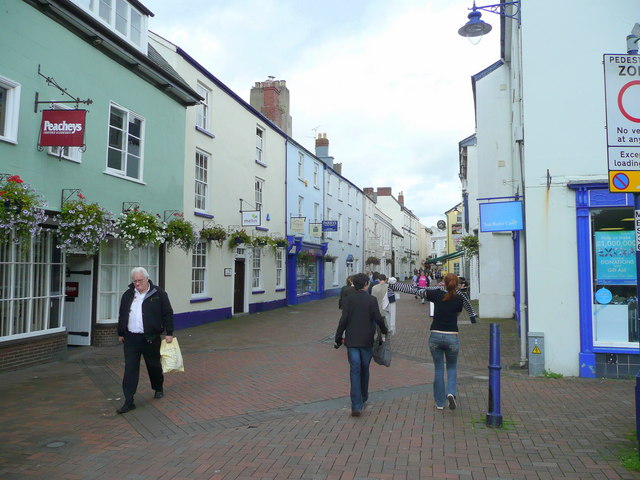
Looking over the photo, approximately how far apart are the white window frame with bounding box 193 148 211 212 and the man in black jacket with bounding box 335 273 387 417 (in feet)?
33.2

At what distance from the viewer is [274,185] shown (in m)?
22.2

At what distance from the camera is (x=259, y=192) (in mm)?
20781

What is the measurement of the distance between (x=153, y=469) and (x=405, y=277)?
64935 mm

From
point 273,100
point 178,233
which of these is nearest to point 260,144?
point 273,100

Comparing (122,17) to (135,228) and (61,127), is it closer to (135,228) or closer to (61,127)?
(61,127)

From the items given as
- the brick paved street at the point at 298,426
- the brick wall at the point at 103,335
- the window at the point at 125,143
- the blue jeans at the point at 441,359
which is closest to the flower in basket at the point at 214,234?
the window at the point at 125,143

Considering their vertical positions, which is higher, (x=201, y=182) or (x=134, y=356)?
(x=201, y=182)

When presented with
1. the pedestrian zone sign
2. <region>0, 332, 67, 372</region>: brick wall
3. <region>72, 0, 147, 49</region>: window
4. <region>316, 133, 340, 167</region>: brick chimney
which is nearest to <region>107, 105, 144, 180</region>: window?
<region>72, 0, 147, 49</region>: window

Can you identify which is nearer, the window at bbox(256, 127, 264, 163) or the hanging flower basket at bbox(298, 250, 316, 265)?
the window at bbox(256, 127, 264, 163)

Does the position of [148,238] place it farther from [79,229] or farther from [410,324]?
[410,324]

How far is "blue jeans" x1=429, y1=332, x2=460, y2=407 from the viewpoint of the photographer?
6.34 meters

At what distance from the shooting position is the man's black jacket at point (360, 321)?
626cm

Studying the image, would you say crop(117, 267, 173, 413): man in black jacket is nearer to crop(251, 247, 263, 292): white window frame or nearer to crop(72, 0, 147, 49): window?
crop(72, 0, 147, 49): window

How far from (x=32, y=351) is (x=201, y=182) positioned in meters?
7.90
